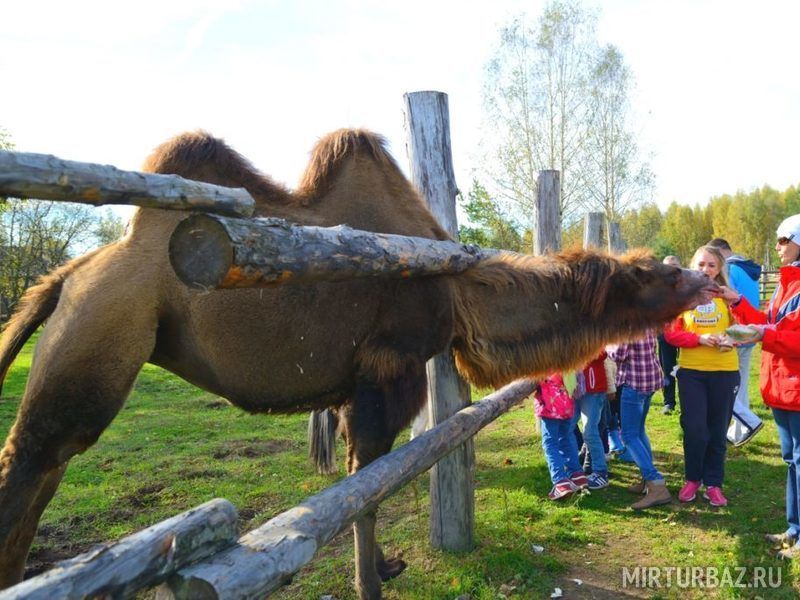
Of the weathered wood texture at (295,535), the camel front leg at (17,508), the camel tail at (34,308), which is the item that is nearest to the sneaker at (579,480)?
the weathered wood texture at (295,535)

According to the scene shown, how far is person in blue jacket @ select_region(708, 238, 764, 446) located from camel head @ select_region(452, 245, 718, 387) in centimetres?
324

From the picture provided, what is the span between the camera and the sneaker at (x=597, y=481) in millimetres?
6148

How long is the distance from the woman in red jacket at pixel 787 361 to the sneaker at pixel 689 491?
0.89m

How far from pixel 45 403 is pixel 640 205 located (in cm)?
3043

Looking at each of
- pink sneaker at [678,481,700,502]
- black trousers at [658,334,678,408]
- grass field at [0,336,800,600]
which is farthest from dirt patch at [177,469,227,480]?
black trousers at [658,334,678,408]

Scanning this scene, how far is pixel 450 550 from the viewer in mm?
4719

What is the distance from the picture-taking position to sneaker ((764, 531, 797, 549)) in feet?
15.1

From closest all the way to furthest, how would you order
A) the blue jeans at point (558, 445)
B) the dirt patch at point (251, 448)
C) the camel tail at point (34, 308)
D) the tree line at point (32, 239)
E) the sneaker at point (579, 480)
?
the camel tail at point (34, 308)
the blue jeans at point (558, 445)
the sneaker at point (579, 480)
the dirt patch at point (251, 448)
the tree line at point (32, 239)

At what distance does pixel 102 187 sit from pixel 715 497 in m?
5.72

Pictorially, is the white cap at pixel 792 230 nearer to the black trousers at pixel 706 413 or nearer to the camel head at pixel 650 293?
the camel head at pixel 650 293

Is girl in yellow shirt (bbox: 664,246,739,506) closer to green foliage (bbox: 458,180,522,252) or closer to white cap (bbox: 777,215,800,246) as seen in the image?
white cap (bbox: 777,215,800,246)

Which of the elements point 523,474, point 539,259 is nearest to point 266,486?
point 523,474

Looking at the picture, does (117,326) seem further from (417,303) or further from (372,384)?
(417,303)

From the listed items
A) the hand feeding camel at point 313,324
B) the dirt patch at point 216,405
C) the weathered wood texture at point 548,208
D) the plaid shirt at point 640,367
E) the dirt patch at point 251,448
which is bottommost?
the dirt patch at point 216,405
